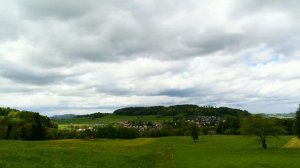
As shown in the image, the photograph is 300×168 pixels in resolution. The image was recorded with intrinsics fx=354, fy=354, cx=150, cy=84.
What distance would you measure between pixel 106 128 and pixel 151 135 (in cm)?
2716

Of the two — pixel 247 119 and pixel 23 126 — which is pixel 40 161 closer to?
pixel 247 119

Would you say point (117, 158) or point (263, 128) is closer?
point (117, 158)

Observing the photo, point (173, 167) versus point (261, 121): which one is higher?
point (261, 121)

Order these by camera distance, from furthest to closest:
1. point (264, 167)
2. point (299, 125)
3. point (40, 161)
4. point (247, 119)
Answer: point (247, 119) < point (299, 125) < point (264, 167) < point (40, 161)

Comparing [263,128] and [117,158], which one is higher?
[263,128]

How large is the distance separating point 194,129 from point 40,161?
115m

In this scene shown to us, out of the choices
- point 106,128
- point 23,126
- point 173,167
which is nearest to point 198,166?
point 173,167

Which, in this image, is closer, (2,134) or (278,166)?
(278,166)

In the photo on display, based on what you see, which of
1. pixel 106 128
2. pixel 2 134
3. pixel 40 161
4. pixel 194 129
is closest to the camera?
pixel 40 161

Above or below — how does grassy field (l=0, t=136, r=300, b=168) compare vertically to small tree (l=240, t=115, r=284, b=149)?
below

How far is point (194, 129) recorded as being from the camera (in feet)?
482

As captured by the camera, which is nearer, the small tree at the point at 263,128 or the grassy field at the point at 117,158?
the grassy field at the point at 117,158

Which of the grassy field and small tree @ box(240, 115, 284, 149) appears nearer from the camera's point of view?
the grassy field

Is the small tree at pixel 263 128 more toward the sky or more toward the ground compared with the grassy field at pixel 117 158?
more toward the sky
